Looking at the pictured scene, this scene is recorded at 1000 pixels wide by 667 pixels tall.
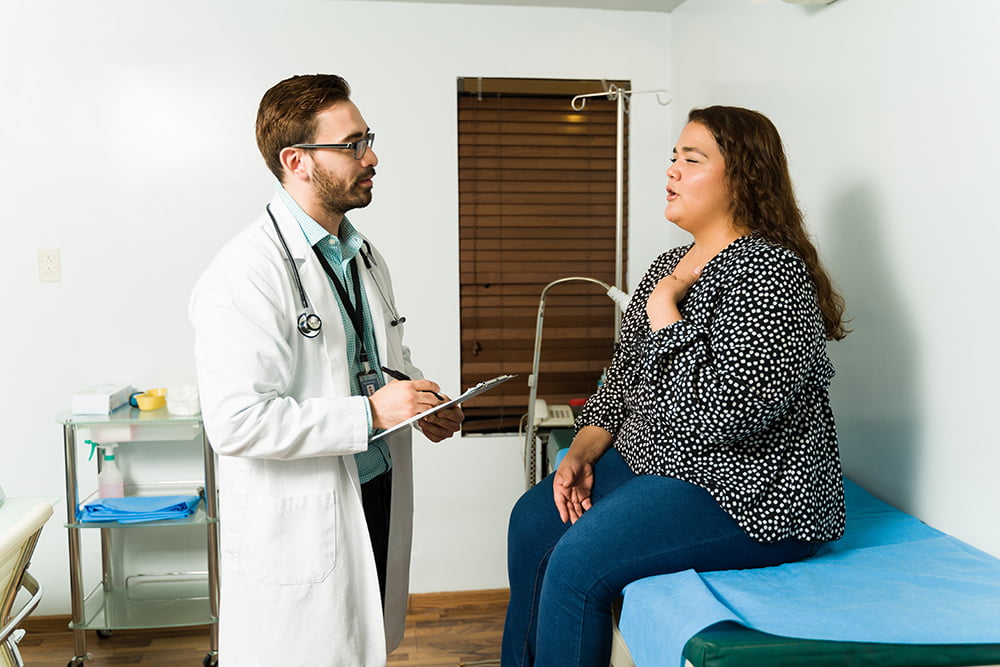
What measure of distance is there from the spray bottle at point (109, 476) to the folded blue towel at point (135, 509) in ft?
0.26

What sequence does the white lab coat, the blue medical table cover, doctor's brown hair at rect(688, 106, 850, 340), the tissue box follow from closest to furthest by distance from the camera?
the blue medical table cover → the white lab coat → doctor's brown hair at rect(688, 106, 850, 340) → the tissue box

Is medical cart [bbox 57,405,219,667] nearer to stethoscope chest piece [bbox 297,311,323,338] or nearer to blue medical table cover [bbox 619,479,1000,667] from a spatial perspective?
stethoscope chest piece [bbox 297,311,323,338]

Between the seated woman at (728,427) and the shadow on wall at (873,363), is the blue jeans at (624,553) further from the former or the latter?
the shadow on wall at (873,363)

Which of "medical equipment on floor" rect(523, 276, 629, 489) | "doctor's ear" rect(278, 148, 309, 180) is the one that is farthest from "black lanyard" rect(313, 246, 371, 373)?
"medical equipment on floor" rect(523, 276, 629, 489)

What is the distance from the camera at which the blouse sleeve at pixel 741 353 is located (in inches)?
56.7

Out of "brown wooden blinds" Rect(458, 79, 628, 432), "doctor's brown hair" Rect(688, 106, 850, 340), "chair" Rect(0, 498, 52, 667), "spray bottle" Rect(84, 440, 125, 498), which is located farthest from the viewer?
"brown wooden blinds" Rect(458, 79, 628, 432)

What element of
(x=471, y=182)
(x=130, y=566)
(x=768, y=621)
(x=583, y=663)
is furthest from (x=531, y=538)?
(x=130, y=566)

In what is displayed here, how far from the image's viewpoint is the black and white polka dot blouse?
4.75 feet

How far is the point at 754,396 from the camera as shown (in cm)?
143

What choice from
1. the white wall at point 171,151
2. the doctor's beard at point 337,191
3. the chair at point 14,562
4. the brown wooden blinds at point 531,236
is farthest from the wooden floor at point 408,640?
the doctor's beard at point 337,191

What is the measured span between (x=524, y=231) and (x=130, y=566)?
175 centimetres

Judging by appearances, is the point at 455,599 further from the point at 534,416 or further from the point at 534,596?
the point at 534,596

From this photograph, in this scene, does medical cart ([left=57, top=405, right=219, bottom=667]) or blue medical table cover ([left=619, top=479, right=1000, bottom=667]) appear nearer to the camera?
blue medical table cover ([left=619, top=479, right=1000, bottom=667])

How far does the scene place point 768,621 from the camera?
127 centimetres
